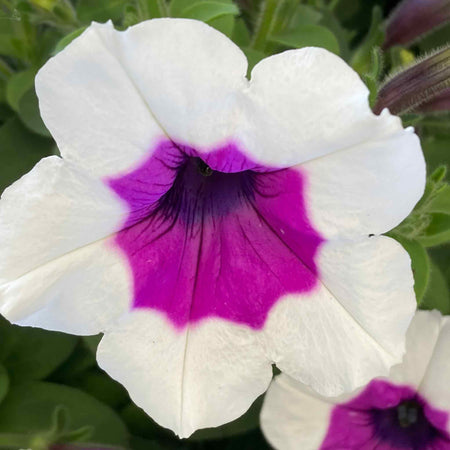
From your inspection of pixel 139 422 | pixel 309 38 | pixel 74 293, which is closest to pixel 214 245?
pixel 74 293

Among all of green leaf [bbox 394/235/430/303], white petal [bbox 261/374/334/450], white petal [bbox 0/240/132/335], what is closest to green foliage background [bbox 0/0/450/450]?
green leaf [bbox 394/235/430/303]

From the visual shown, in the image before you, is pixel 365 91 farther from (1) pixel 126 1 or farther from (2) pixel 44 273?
(1) pixel 126 1

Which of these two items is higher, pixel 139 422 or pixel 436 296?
pixel 436 296

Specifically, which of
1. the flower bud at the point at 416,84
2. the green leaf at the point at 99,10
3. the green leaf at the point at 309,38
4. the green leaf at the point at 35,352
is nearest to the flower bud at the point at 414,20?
the green leaf at the point at 309,38

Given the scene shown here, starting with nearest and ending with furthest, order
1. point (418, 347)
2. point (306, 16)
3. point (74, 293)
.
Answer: point (74, 293)
point (418, 347)
point (306, 16)

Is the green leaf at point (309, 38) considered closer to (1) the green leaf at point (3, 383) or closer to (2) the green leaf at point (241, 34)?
(2) the green leaf at point (241, 34)

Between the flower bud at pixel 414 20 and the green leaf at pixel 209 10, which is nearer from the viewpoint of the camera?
the green leaf at pixel 209 10

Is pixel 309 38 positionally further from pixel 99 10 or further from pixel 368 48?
pixel 99 10
